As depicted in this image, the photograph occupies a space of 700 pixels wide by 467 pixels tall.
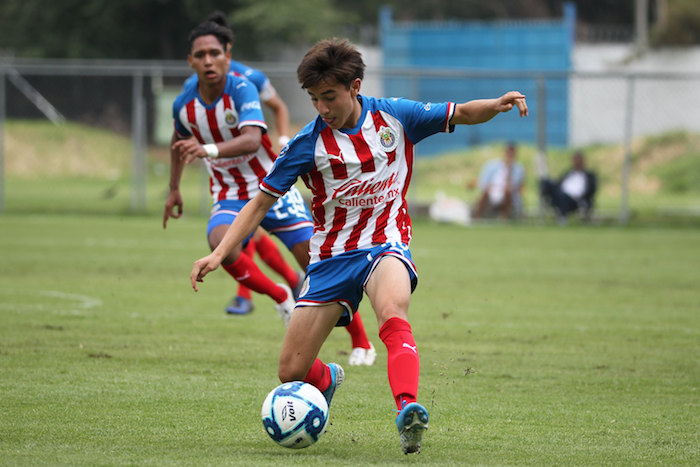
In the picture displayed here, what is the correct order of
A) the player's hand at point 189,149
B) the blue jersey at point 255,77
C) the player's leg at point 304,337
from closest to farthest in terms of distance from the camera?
the player's leg at point 304,337 → the player's hand at point 189,149 → the blue jersey at point 255,77

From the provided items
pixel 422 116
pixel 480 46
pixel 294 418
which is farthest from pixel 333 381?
pixel 480 46

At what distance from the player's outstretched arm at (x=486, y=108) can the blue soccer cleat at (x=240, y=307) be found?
14.7ft

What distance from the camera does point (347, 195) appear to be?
4.66m

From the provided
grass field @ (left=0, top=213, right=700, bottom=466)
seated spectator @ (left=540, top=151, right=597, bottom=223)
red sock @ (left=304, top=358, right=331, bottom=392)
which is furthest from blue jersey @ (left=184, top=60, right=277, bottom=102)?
seated spectator @ (left=540, top=151, right=597, bottom=223)

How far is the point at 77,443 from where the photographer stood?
436 cm

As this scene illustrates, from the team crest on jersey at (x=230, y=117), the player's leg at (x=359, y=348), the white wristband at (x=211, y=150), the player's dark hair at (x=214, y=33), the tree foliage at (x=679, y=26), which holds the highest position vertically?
the tree foliage at (x=679, y=26)

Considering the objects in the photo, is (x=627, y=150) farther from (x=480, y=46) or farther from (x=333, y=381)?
(x=480, y=46)

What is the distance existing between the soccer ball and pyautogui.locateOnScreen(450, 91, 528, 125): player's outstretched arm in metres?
1.53

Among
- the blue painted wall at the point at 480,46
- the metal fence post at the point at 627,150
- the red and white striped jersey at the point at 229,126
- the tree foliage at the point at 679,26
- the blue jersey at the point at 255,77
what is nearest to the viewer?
→ the red and white striped jersey at the point at 229,126

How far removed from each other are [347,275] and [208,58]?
3006 millimetres

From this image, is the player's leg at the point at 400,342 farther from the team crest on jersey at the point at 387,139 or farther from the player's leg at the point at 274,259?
the player's leg at the point at 274,259

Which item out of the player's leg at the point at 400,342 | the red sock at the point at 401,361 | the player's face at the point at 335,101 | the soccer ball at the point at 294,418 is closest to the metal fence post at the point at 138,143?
the player's face at the point at 335,101

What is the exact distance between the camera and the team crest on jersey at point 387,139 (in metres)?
4.64

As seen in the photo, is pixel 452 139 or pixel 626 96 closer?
pixel 452 139
